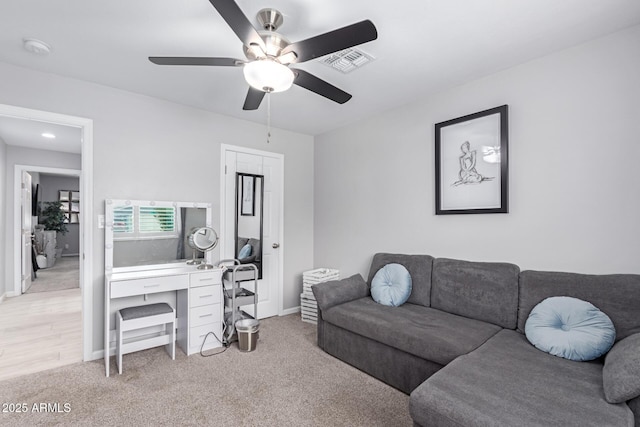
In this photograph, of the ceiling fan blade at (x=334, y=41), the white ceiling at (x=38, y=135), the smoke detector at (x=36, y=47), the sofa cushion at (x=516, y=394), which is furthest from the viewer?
the white ceiling at (x=38, y=135)

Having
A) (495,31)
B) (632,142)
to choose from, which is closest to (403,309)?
(632,142)

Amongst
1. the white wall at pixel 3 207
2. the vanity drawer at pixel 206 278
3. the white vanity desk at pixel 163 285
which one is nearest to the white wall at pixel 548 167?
the vanity drawer at pixel 206 278

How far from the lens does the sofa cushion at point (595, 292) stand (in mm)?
1874

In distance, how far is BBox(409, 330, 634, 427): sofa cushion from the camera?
1296 millimetres

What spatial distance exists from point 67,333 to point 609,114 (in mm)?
5281

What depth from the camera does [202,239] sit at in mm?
3352

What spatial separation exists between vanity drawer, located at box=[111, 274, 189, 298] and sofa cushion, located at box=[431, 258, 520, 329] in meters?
2.33

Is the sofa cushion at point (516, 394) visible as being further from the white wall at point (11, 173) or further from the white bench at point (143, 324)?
the white wall at point (11, 173)

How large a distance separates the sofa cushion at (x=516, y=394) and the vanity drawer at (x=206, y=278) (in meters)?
2.15

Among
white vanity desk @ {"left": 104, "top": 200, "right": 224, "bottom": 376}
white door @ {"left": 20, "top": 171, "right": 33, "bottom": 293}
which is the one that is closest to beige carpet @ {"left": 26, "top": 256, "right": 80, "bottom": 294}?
white door @ {"left": 20, "top": 171, "right": 33, "bottom": 293}

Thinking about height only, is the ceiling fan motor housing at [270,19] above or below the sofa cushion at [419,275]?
above

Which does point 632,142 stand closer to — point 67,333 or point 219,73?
point 219,73

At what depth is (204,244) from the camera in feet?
11.0

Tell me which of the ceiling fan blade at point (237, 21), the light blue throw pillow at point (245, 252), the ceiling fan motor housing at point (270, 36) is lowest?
the light blue throw pillow at point (245, 252)
